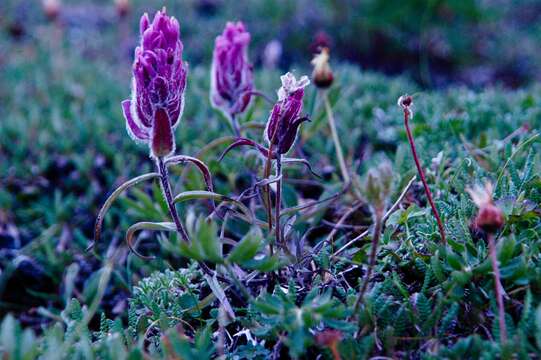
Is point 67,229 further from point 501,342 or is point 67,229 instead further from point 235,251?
point 501,342

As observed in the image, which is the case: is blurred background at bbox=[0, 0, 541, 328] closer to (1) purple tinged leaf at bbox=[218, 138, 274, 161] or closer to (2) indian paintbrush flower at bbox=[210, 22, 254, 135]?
(2) indian paintbrush flower at bbox=[210, 22, 254, 135]

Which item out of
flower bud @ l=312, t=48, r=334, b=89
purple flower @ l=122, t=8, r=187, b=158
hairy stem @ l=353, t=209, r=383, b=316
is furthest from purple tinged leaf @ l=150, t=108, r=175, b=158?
flower bud @ l=312, t=48, r=334, b=89

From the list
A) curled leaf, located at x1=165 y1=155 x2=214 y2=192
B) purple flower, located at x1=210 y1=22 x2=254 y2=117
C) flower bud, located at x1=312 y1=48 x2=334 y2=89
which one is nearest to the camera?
curled leaf, located at x1=165 y1=155 x2=214 y2=192

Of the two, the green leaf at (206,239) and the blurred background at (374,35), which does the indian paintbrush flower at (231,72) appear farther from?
the blurred background at (374,35)

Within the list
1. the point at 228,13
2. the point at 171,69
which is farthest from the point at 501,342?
the point at 228,13

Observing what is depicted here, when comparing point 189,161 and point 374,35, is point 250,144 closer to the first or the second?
point 189,161

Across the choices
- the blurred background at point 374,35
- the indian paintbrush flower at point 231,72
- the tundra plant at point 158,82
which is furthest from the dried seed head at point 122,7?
the tundra plant at point 158,82

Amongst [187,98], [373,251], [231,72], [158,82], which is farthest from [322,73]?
[187,98]
